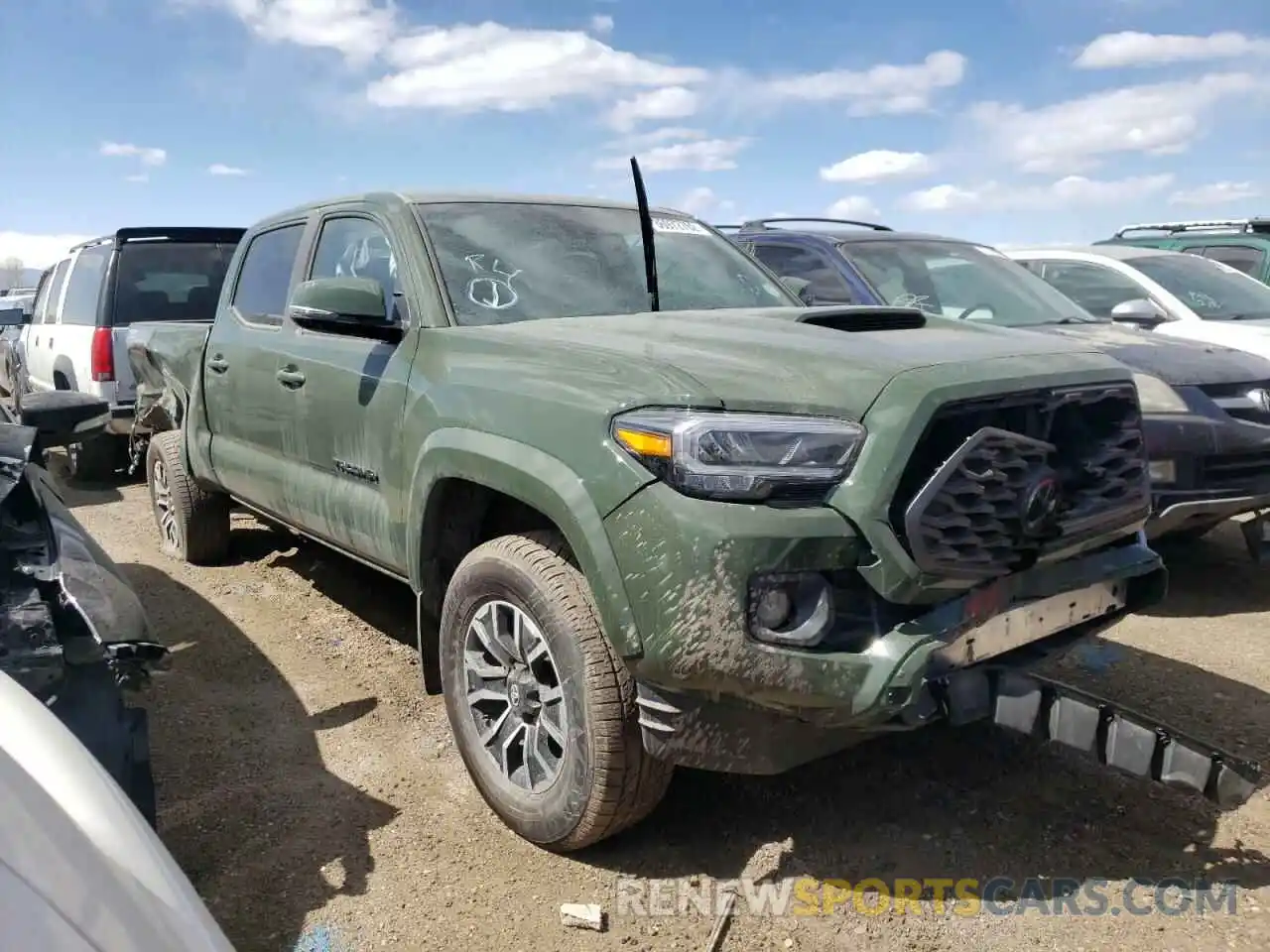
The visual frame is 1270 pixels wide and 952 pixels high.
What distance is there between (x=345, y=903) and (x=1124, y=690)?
114 inches

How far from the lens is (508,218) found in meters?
3.74

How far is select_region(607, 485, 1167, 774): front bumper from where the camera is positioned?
2234 millimetres

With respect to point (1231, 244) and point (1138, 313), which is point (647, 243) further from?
point (1231, 244)

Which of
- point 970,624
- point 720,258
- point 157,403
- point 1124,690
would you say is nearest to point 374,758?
point 970,624

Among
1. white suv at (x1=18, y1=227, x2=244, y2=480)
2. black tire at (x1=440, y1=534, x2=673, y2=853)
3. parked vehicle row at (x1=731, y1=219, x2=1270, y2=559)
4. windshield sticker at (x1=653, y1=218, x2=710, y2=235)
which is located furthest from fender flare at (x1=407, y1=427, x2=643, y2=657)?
white suv at (x1=18, y1=227, x2=244, y2=480)

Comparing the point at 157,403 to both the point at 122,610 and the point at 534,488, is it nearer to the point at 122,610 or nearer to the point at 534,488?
the point at 122,610

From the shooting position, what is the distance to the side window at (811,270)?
18.8 feet

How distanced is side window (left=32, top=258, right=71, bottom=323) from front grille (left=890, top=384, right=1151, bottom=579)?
8948 millimetres

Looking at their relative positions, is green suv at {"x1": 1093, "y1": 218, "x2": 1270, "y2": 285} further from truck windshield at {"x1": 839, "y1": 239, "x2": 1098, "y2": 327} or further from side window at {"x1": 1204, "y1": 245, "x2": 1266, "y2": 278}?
truck windshield at {"x1": 839, "y1": 239, "x2": 1098, "y2": 327}

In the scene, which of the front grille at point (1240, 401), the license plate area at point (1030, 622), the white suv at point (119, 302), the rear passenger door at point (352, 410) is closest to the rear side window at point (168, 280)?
the white suv at point (119, 302)

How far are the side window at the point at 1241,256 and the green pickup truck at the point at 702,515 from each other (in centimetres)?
769

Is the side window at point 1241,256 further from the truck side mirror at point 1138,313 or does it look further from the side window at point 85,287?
the side window at point 85,287

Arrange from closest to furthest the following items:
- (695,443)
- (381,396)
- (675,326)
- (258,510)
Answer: (695,443), (675,326), (381,396), (258,510)

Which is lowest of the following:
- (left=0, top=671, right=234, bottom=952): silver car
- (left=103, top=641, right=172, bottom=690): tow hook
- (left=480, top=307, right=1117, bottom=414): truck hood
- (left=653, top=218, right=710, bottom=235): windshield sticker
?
(left=103, top=641, right=172, bottom=690): tow hook
